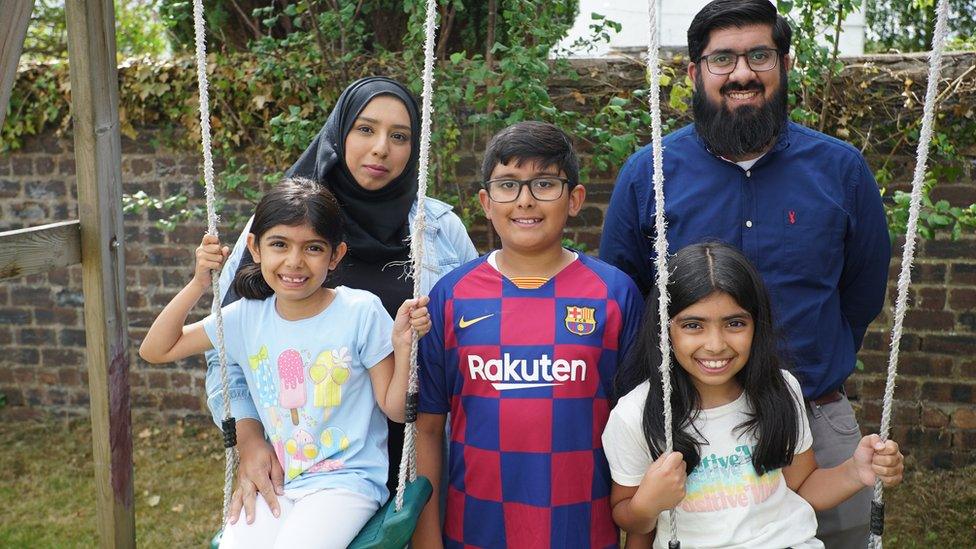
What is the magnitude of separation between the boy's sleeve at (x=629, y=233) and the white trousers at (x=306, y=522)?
0.88m

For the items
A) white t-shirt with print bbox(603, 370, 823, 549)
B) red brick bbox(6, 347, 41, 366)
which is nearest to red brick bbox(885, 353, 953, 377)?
white t-shirt with print bbox(603, 370, 823, 549)

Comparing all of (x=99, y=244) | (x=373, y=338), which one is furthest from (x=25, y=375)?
(x=373, y=338)

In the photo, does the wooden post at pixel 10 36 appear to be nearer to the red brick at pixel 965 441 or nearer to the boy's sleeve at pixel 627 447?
the boy's sleeve at pixel 627 447

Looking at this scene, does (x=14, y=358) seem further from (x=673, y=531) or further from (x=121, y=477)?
(x=673, y=531)

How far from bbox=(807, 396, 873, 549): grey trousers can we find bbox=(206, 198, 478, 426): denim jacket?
3.25 ft

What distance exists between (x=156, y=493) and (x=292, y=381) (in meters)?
2.95

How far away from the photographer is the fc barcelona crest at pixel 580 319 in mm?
1979

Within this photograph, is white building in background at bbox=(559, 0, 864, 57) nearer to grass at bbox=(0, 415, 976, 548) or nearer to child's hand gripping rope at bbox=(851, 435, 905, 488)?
grass at bbox=(0, 415, 976, 548)

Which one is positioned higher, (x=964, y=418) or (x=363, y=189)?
(x=363, y=189)

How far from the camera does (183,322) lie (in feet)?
6.95

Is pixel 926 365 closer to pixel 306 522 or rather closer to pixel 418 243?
pixel 418 243

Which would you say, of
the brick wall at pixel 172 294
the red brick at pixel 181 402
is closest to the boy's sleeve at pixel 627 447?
Answer: the brick wall at pixel 172 294

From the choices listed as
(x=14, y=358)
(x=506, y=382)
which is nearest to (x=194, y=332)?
(x=506, y=382)

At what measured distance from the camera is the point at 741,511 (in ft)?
6.05
